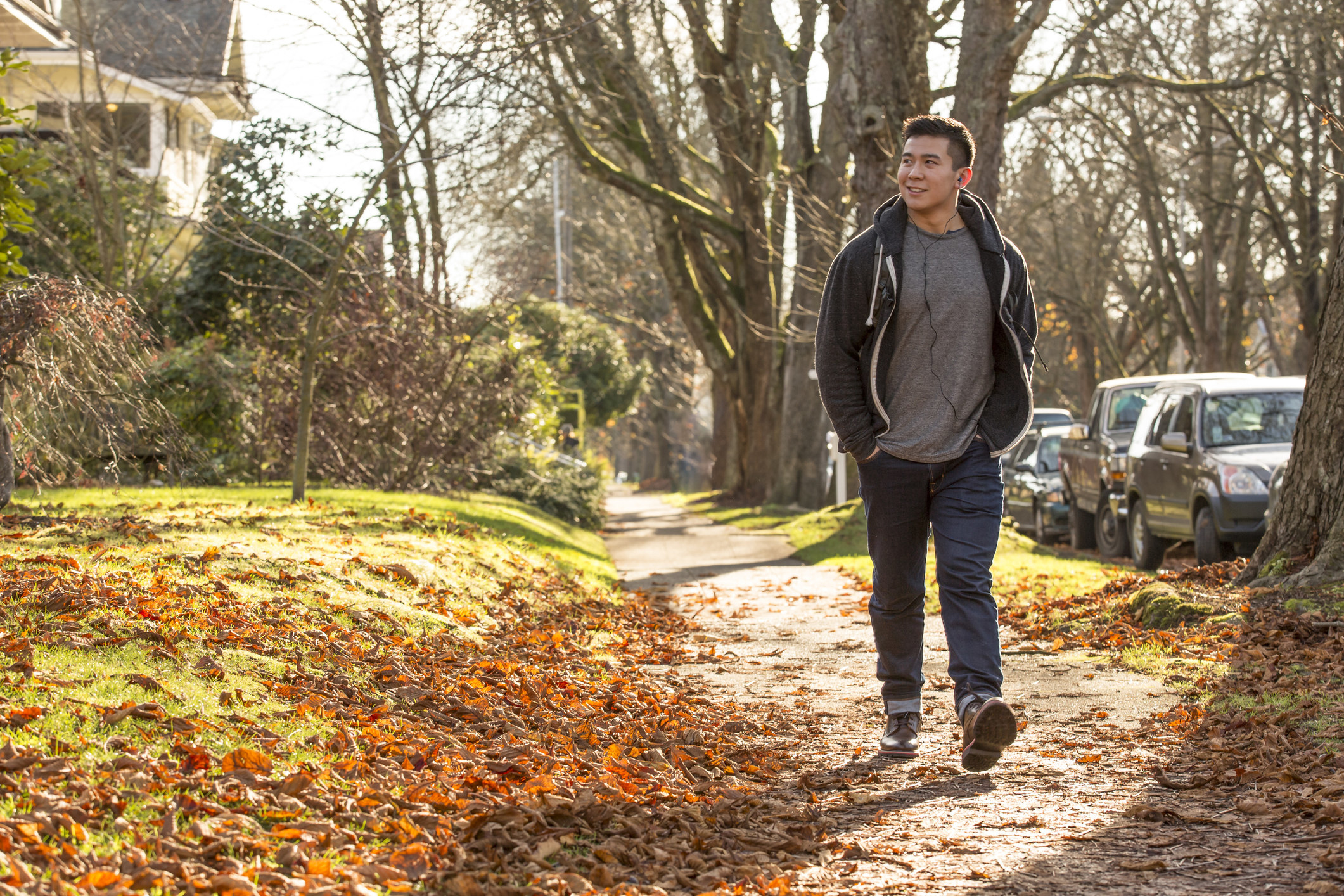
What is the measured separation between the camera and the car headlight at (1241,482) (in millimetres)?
11688

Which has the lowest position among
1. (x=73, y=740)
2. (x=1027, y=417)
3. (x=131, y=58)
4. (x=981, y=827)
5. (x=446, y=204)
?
(x=981, y=827)

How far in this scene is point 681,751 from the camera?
4.98 metres

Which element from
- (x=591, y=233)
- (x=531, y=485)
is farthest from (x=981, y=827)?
(x=591, y=233)

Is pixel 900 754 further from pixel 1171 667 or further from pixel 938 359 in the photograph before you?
pixel 1171 667

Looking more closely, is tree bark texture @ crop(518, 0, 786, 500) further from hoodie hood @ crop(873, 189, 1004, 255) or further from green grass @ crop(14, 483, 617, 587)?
hoodie hood @ crop(873, 189, 1004, 255)

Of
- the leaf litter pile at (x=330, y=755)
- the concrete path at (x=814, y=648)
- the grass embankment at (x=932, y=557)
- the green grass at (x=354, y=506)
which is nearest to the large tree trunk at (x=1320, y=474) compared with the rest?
the concrete path at (x=814, y=648)

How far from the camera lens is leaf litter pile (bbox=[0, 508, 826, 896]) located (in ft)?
11.0

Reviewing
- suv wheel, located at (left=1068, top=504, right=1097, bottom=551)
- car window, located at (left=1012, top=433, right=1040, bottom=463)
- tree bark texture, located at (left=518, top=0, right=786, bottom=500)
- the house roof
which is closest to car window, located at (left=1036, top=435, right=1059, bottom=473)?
car window, located at (left=1012, top=433, right=1040, bottom=463)

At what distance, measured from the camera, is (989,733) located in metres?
4.53

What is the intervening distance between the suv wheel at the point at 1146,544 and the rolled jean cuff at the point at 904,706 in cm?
933

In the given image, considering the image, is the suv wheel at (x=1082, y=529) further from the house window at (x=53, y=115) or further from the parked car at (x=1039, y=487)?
the house window at (x=53, y=115)

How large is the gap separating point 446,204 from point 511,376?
5.08m

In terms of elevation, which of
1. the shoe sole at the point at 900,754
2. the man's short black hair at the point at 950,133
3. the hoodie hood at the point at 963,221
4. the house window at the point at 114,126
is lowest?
the shoe sole at the point at 900,754

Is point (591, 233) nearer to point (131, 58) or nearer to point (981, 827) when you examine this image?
point (131, 58)
